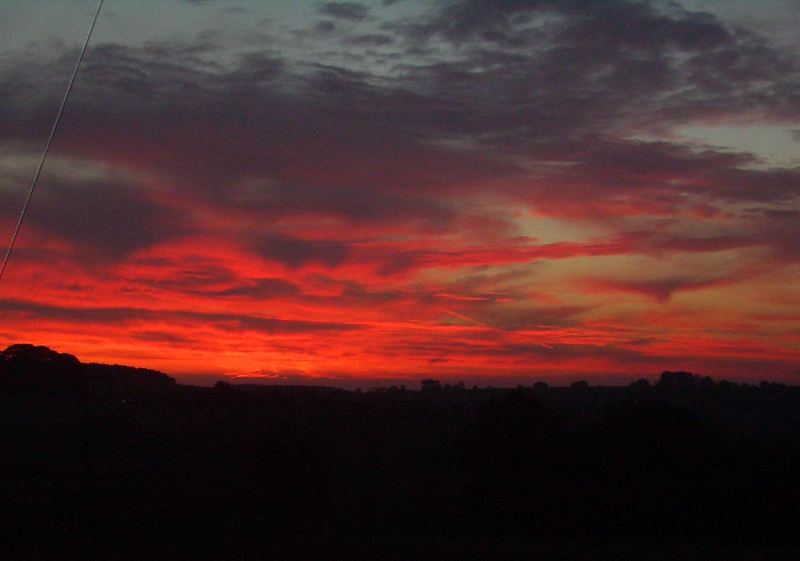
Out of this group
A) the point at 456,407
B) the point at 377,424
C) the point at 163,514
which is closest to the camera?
the point at 163,514

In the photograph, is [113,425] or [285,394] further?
[285,394]

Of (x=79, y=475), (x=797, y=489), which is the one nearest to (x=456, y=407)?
(x=797, y=489)

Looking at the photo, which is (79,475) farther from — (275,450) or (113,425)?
(113,425)

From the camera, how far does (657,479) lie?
3359cm

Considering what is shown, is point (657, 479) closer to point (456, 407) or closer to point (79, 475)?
point (79, 475)

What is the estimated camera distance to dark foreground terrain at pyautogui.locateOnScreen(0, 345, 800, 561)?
19.9m

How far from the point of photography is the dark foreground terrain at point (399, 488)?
19.9 m

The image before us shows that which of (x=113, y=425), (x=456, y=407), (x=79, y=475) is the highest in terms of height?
(x=456, y=407)

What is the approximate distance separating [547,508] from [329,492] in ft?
29.1

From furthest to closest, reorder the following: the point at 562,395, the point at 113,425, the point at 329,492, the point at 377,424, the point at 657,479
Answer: the point at 562,395
the point at 377,424
the point at 113,425
the point at 329,492
the point at 657,479

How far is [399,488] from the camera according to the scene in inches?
1549

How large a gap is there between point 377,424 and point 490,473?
42.5m

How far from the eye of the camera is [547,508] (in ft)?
107

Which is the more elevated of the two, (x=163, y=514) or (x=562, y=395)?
(x=562, y=395)
